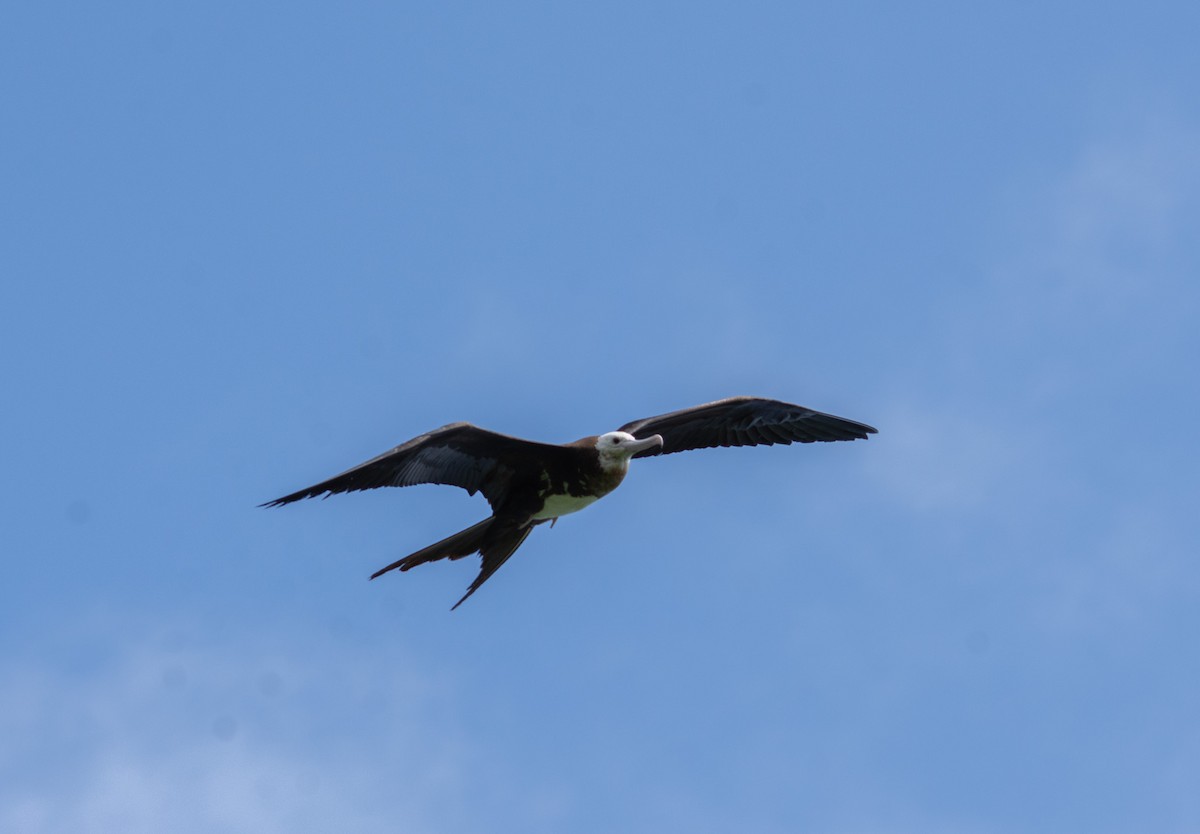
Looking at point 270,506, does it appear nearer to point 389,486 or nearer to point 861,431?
point 389,486

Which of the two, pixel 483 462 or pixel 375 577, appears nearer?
pixel 375 577

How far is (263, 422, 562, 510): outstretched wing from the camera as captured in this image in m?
10.2

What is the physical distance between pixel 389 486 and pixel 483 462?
72 cm

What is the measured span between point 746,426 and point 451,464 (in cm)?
258

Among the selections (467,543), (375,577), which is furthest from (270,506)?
(467,543)

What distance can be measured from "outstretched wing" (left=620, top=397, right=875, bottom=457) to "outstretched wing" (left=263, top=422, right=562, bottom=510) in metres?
1.40

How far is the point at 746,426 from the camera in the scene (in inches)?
485

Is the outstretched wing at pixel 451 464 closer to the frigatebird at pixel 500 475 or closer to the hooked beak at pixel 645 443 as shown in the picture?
the frigatebird at pixel 500 475

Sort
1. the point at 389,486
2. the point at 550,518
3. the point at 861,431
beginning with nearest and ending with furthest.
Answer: the point at 389,486, the point at 550,518, the point at 861,431

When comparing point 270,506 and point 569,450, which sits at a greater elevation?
point 569,450

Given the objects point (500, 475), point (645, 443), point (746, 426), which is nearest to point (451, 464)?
point (500, 475)

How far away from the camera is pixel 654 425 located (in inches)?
469

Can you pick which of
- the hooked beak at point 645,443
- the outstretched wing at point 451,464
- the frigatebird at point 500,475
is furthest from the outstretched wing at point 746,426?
the outstretched wing at point 451,464

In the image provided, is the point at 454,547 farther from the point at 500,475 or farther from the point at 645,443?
the point at 645,443
